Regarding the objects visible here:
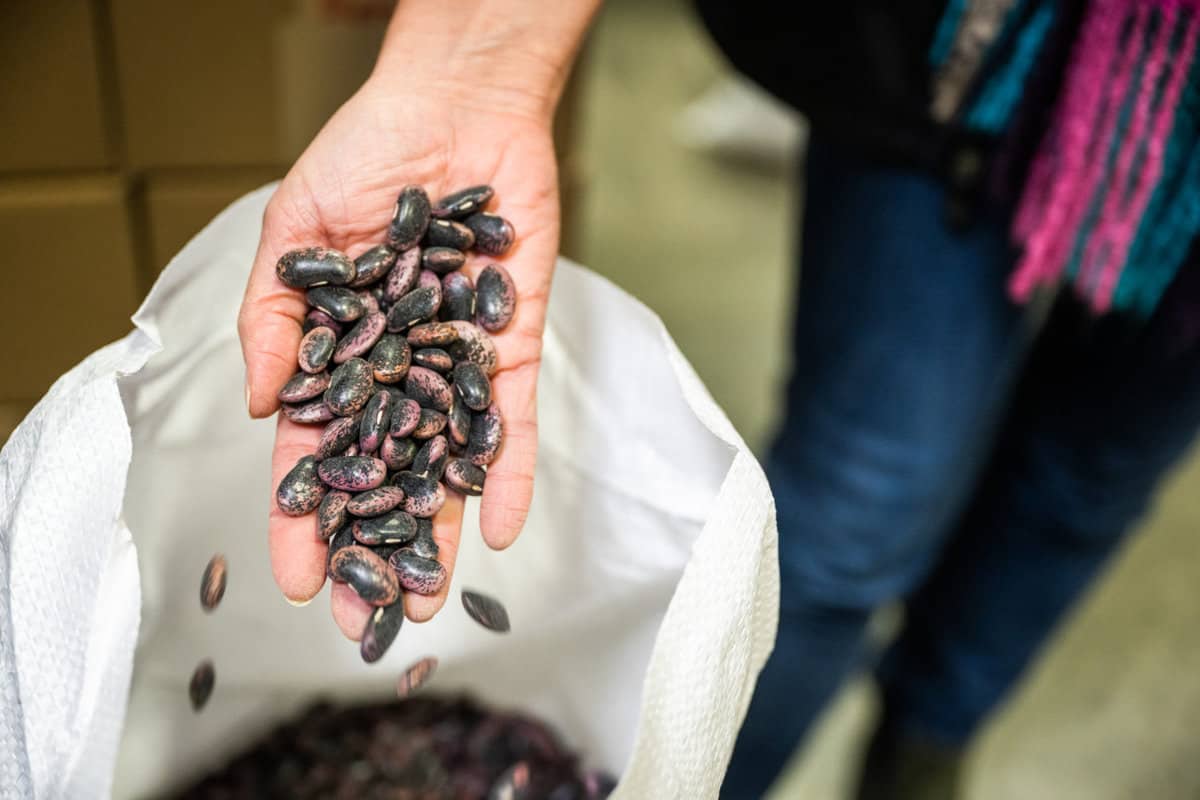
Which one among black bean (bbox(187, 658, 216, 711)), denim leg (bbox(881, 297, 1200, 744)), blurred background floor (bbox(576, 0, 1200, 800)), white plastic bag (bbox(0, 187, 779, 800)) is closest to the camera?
white plastic bag (bbox(0, 187, 779, 800))

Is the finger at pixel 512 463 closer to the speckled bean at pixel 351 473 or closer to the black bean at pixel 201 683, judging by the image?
the speckled bean at pixel 351 473

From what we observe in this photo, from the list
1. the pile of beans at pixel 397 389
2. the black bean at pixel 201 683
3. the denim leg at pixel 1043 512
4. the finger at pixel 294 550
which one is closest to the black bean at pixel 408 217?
the pile of beans at pixel 397 389

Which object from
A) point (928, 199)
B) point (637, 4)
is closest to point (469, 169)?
point (928, 199)

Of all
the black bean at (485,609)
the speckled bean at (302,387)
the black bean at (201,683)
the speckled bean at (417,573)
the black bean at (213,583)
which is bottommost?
the black bean at (201,683)

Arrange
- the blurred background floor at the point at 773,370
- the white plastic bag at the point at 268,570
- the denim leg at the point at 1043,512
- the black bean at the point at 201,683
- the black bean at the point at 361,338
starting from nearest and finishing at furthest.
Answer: the white plastic bag at the point at 268,570, the black bean at the point at 361,338, the black bean at the point at 201,683, the denim leg at the point at 1043,512, the blurred background floor at the point at 773,370

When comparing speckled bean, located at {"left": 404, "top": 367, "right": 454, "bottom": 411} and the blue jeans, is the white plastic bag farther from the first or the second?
the blue jeans

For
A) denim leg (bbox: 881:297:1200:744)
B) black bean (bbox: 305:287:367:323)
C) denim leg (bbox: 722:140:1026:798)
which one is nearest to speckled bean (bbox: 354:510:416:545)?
black bean (bbox: 305:287:367:323)
